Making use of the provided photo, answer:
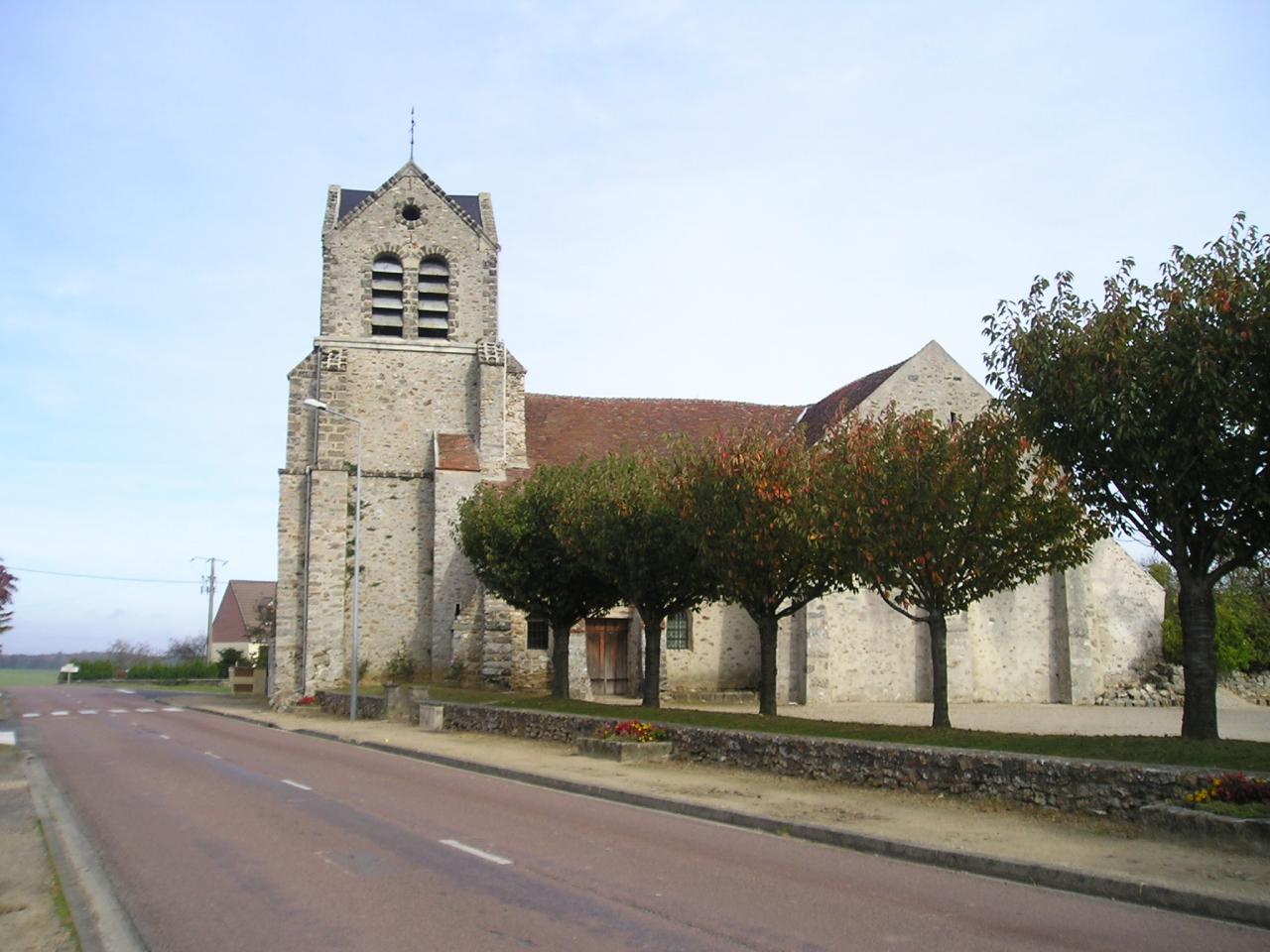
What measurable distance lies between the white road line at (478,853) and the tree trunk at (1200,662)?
8340 millimetres

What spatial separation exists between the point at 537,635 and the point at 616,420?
8.40 m

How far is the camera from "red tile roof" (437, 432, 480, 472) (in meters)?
33.1

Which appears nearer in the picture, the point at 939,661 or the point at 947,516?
the point at 947,516

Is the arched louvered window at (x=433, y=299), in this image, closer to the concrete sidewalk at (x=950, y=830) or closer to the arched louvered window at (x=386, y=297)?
the arched louvered window at (x=386, y=297)

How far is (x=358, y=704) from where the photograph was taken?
28.8 metres

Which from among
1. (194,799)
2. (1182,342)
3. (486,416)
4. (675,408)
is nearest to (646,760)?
(194,799)

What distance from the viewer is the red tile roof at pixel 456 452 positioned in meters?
33.1

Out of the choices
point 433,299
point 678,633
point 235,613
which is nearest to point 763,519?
point 678,633

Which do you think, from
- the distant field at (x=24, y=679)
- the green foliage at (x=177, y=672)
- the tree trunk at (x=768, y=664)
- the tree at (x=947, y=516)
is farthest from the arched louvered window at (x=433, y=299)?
the distant field at (x=24, y=679)

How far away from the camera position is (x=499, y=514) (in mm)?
25562

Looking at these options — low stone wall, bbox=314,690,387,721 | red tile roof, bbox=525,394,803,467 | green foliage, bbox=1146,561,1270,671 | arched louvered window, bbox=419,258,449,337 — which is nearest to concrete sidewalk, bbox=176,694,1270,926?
low stone wall, bbox=314,690,387,721

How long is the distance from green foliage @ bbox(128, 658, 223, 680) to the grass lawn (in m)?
60.4

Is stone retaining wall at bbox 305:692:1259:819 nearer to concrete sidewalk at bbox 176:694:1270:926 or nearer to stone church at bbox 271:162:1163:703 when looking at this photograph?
concrete sidewalk at bbox 176:694:1270:926

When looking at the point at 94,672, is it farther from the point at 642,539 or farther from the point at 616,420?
the point at 642,539
